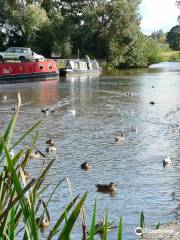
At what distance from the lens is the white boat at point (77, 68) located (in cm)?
5531

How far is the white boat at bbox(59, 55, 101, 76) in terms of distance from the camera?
55.3 metres

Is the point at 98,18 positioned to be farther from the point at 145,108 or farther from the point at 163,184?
the point at 163,184

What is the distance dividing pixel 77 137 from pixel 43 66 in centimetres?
3213

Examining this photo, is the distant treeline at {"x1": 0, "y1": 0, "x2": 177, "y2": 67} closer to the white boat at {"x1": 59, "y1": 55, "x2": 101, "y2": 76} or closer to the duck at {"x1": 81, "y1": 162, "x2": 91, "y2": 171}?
the white boat at {"x1": 59, "y1": 55, "x2": 101, "y2": 76}

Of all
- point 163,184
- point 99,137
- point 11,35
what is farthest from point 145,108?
point 11,35

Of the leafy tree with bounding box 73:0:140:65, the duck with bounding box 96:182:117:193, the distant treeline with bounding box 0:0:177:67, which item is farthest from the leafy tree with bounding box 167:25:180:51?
the duck with bounding box 96:182:117:193

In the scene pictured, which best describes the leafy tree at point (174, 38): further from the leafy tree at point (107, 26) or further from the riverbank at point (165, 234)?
the riverbank at point (165, 234)

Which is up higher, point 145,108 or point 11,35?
point 11,35

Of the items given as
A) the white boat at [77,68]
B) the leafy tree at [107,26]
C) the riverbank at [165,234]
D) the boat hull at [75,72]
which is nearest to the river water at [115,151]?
the riverbank at [165,234]

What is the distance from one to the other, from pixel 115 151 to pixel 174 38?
16004cm

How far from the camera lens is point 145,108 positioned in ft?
85.0

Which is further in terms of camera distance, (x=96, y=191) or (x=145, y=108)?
(x=145, y=108)

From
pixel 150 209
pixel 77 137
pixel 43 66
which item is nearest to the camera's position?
pixel 150 209

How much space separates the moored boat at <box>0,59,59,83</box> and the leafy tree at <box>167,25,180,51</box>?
11854 centimetres
